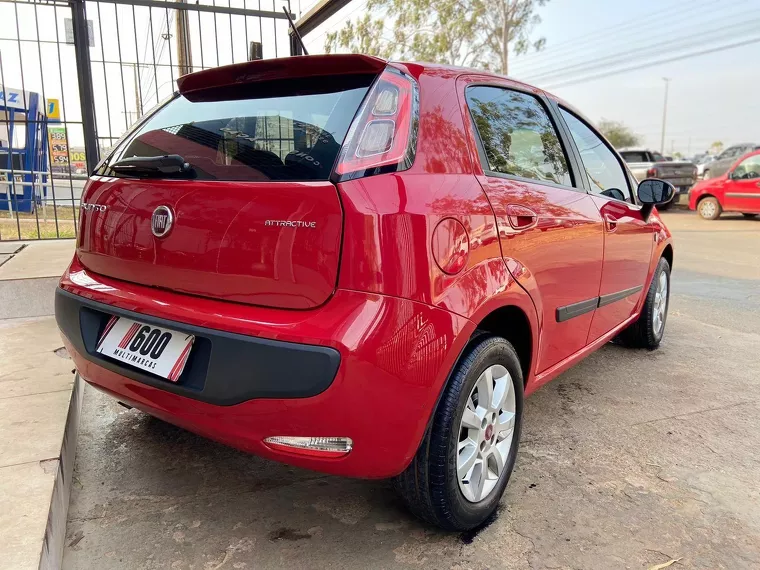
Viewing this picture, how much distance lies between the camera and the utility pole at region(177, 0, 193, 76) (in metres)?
5.75

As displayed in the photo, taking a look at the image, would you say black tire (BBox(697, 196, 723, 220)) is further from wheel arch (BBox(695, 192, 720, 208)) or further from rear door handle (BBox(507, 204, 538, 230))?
rear door handle (BBox(507, 204, 538, 230))

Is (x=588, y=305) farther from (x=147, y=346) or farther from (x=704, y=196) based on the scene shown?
(x=704, y=196)

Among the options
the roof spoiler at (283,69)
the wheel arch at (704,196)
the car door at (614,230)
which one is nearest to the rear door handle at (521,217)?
the roof spoiler at (283,69)

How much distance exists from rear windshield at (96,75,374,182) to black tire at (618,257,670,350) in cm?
282

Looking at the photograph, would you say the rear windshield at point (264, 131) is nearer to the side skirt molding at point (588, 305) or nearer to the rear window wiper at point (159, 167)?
the rear window wiper at point (159, 167)

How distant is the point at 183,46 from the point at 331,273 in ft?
17.7

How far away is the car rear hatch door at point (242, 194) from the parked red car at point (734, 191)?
12.9 meters

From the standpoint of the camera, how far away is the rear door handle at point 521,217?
2.05m

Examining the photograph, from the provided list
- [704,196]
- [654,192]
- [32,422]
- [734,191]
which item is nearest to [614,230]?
[654,192]

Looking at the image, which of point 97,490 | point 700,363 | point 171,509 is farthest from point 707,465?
point 97,490

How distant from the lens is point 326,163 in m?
1.64

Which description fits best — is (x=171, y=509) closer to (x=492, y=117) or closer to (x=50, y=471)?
(x=50, y=471)

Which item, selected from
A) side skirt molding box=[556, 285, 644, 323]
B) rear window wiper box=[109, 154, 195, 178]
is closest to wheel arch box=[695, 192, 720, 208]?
side skirt molding box=[556, 285, 644, 323]

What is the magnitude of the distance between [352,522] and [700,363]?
2.83 meters
